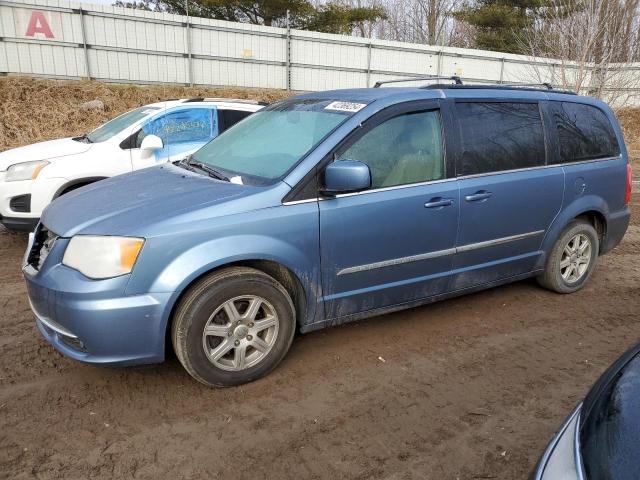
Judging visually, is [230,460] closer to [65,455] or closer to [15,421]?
[65,455]

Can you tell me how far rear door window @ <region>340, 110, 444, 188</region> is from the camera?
11.8ft

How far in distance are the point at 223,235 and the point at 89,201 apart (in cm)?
104

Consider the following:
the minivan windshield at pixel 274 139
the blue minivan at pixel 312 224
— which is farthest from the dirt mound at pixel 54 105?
the blue minivan at pixel 312 224

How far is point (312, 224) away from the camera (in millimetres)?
3295

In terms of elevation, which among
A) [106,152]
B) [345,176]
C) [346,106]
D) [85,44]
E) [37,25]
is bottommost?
[106,152]

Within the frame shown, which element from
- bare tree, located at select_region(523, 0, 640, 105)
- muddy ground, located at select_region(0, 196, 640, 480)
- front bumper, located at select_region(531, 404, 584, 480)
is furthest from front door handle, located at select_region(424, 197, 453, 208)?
bare tree, located at select_region(523, 0, 640, 105)

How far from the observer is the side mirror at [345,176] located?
10.6ft

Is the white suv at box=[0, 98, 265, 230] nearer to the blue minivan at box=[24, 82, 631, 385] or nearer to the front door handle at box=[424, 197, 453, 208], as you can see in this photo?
the blue minivan at box=[24, 82, 631, 385]

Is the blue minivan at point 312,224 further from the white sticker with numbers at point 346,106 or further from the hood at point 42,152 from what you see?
the hood at point 42,152

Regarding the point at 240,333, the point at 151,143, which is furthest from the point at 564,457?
the point at 151,143

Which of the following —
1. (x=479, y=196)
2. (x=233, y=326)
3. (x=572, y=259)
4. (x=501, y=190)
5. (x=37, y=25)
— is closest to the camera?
(x=233, y=326)

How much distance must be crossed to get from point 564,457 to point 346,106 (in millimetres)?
2711

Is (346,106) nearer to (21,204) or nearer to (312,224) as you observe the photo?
(312,224)

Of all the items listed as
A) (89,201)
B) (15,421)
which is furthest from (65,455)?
(89,201)
